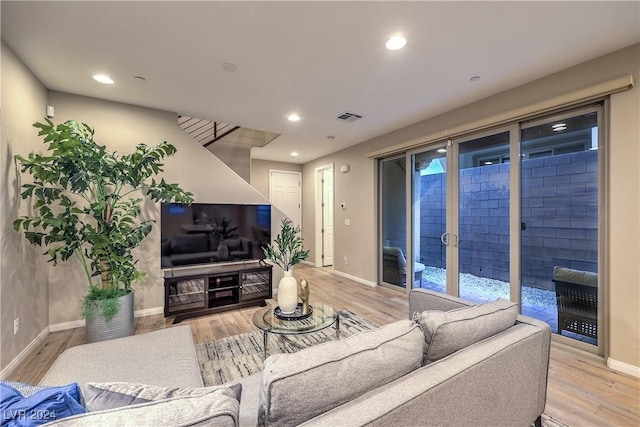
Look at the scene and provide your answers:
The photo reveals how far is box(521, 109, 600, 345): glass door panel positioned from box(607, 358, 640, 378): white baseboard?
210mm

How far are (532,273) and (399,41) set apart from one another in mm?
2586

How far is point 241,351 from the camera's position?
8.14 ft

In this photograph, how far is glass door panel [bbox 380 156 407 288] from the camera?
166 inches

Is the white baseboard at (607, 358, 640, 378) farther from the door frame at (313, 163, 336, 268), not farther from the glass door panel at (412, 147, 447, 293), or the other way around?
the door frame at (313, 163, 336, 268)

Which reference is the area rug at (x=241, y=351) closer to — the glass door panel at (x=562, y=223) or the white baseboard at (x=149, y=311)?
the white baseboard at (x=149, y=311)

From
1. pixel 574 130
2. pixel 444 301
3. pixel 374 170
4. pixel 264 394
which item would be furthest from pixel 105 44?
pixel 574 130

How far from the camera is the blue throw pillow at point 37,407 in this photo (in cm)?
63

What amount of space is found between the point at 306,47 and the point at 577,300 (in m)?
3.26

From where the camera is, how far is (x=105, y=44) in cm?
208

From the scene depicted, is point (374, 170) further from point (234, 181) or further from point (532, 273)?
point (532, 273)

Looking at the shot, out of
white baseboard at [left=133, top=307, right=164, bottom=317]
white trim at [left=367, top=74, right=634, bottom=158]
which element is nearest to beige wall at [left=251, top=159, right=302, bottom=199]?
white baseboard at [left=133, top=307, right=164, bottom=317]

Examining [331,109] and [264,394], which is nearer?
[264,394]

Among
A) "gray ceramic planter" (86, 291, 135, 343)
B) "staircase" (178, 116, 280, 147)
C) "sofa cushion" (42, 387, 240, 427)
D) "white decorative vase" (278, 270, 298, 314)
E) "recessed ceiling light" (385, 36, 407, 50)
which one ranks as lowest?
"gray ceramic planter" (86, 291, 135, 343)

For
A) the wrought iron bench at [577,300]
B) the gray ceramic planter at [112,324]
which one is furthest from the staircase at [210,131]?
the wrought iron bench at [577,300]
